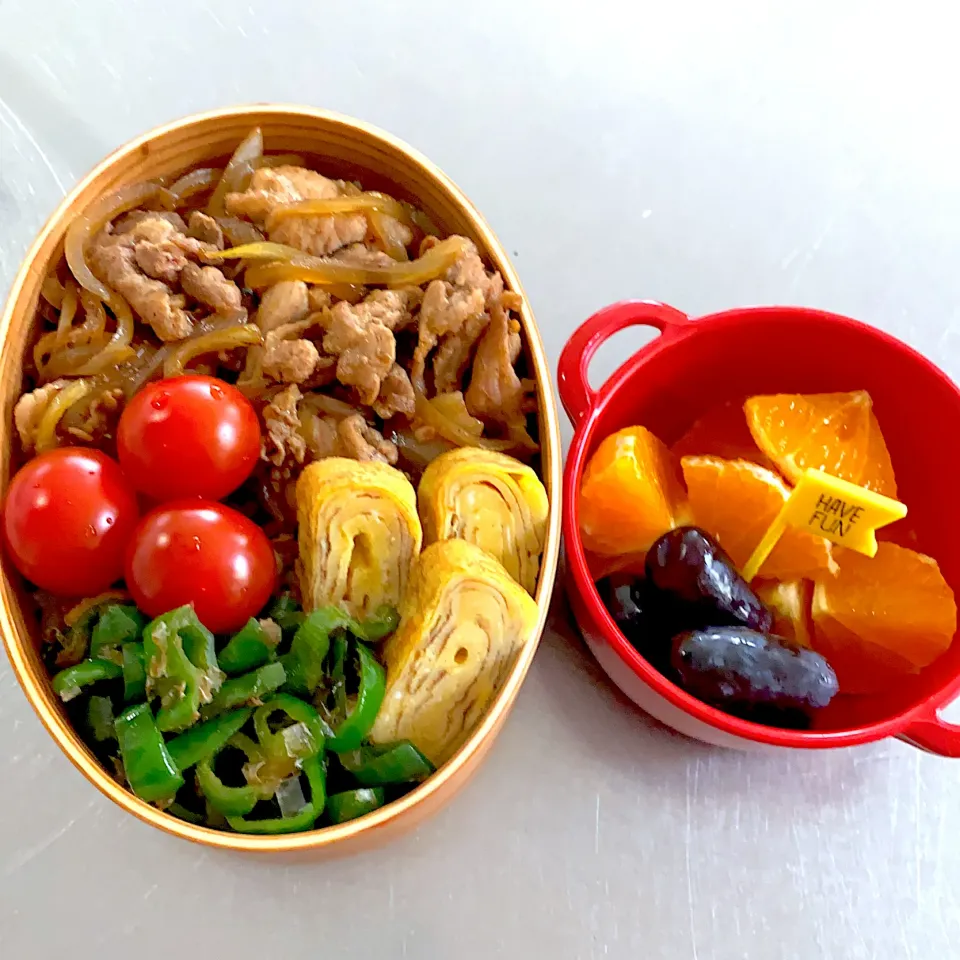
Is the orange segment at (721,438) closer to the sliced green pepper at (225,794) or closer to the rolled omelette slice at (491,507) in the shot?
the rolled omelette slice at (491,507)

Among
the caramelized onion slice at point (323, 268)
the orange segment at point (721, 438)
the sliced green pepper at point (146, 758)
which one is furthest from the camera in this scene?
the orange segment at point (721, 438)

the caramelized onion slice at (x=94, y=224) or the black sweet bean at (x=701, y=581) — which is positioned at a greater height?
the caramelized onion slice at (x=94, y=224)

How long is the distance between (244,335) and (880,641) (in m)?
0.73

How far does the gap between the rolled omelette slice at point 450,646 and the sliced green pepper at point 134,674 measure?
0.21 meters

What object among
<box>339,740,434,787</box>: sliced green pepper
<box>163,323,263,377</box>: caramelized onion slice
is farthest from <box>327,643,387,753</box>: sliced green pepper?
<box>163,323,263,377</box>: caramelized onion slice

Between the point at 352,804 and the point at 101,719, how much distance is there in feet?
0.78

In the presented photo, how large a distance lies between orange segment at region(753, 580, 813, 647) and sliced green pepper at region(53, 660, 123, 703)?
25.6 inches

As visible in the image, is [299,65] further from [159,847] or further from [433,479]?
[159,847]

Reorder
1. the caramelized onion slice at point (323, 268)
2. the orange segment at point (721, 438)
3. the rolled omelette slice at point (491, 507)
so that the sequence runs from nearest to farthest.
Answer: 1. the rolled omelette slice at point (491, 507)
2. the caramelized onion slice at point (323, 268)
3. the orange segment at point (721, 438)

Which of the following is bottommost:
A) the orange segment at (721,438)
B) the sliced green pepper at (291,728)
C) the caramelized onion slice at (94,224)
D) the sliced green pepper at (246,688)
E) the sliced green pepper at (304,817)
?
the sliced green pepper at (304,817)

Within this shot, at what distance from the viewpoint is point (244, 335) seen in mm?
987

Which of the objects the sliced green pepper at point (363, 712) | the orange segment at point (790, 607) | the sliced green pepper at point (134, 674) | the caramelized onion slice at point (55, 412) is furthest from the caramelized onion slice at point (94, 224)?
the orange segment at point (790, 607)

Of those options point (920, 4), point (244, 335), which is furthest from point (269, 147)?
point (920, 4)

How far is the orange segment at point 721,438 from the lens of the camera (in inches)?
43.9
